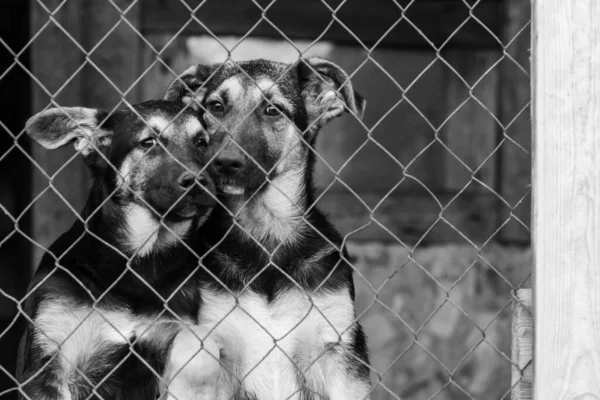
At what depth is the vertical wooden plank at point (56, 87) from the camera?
5.74m

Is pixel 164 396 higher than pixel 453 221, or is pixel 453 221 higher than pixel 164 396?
pixel 164 396

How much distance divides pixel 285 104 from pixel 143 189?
87cm

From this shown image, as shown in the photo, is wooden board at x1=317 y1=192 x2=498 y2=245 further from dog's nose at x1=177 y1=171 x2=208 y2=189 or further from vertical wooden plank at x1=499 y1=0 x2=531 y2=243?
dog's nose at x1=177 y1=171 x2=208 y2=189

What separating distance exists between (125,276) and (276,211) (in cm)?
87

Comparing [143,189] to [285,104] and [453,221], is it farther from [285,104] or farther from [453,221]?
[453,221]

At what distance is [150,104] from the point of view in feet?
13.2

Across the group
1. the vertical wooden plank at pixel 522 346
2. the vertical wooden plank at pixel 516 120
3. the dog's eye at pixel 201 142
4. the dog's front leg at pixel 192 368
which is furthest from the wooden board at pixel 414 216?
the vertical wooden plank at pixel 522 346

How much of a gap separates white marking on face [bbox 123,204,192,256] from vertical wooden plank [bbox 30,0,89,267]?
6.65ft

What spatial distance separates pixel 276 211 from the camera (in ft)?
13.5
